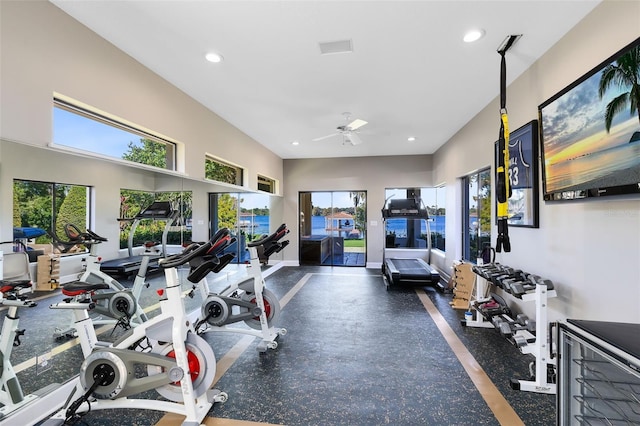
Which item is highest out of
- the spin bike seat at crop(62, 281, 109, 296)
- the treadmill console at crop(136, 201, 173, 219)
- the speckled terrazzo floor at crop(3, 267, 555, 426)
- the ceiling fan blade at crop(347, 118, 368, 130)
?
the ceiling fan blade at crop(347, 118, 368, 130)

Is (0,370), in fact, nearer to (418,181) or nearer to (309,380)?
(309,380)

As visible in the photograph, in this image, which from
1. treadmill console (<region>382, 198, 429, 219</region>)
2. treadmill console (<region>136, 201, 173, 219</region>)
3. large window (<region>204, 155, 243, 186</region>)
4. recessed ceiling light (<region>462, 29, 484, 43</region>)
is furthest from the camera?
treadmill console (<region>382, 198, 429, 219</region>)

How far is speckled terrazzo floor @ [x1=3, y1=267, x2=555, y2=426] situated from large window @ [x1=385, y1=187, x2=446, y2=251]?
3.97m

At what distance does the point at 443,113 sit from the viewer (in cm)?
444

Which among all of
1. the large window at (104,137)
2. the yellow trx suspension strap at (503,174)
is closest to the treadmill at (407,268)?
the yellow trx suspension strap at (503,174)

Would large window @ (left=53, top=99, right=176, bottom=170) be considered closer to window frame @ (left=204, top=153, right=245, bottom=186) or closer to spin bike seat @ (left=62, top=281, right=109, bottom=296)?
window frame @ (left=204, top=153, right=245, bottom=186)

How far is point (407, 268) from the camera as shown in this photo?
5777 mm

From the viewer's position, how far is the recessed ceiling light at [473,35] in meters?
2.39

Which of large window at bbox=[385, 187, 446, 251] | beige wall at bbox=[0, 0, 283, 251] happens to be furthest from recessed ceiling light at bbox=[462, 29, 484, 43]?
large window at bbox=[385, 187, 446, 251]

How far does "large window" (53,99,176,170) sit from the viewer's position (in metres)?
2.28

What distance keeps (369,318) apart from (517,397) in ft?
6.30

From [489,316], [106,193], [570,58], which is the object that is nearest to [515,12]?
[570,58]

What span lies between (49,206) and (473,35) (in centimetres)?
389

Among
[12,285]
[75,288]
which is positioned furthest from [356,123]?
[12,285]
